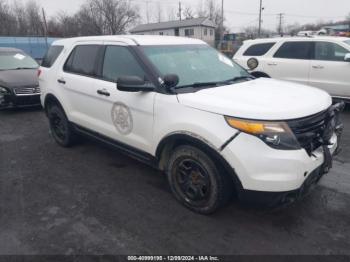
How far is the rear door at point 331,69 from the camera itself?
22.3ft

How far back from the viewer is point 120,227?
2.96m

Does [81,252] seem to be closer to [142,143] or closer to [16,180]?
[142,143]

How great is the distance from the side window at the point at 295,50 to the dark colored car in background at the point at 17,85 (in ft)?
20.8

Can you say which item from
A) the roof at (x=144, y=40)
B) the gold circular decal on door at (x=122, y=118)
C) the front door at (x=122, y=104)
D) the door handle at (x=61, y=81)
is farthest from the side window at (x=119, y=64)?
the door handle at (x=61, y=81)

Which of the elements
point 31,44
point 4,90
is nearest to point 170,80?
point 4,90

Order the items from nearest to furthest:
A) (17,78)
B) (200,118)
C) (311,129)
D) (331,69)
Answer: (311,129), (200,118), (331,69), (17,78)

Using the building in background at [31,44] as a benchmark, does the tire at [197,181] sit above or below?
below

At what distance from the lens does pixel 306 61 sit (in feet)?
23.9

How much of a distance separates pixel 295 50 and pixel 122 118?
565cm

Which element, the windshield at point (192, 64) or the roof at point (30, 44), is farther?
the roof at point (30, 44)

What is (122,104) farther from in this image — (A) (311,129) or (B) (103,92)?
(A) (311,129)

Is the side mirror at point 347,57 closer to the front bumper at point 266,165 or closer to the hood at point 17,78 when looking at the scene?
the front bumper at point 266,165

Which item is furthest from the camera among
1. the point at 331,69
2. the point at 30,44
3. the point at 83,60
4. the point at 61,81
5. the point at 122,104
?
the point at 30,44

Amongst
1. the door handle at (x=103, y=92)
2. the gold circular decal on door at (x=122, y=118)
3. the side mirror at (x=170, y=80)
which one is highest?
the side mirror at (x=170, y=80)
